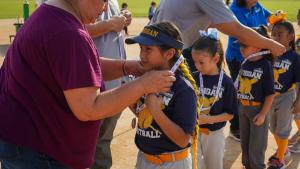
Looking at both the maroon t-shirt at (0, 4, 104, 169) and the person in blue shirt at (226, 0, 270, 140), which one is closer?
the maroon t-shirt at (0, 4, 104, 169)

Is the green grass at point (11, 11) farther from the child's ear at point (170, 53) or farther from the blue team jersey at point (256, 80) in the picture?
the child's ear at point (170, 53)

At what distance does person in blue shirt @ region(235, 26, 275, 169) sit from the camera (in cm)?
418

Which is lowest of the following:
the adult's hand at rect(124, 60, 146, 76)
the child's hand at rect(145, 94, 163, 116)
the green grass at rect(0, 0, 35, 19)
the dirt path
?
the green grass at rect(0, 0, 35, 19)

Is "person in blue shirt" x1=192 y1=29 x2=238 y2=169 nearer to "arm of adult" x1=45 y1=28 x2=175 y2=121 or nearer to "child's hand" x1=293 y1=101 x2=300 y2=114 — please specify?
"child's hand" x1=293 y1=101 x2=300 y2=114

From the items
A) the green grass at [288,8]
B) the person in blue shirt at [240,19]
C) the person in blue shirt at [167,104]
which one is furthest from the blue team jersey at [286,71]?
the green grass at [288,8]

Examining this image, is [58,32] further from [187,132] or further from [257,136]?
[257,136]

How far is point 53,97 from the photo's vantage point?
2.26m

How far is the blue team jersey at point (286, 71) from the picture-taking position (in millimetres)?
4754

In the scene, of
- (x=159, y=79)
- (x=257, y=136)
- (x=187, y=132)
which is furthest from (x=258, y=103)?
(x=159, y=79)

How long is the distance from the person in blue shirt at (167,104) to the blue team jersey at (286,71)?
2297 mm

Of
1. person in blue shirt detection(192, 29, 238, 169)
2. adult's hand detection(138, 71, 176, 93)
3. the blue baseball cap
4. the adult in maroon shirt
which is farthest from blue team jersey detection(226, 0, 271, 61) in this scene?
the adult in maroon shirt

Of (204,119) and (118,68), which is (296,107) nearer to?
(204,119)

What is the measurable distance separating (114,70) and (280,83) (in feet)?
8.33

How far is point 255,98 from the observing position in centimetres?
428
